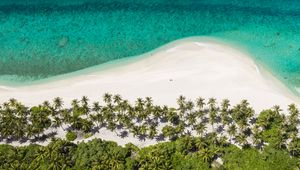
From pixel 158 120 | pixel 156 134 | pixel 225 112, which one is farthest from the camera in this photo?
pixel 158 120

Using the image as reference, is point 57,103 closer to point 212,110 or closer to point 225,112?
point 212,110

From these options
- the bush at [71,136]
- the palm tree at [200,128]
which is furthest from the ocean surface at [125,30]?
the palm tree at [200,128]

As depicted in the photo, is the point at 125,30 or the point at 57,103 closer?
the point at 57,103

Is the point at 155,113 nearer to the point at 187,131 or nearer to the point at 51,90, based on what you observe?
the point at 187,131

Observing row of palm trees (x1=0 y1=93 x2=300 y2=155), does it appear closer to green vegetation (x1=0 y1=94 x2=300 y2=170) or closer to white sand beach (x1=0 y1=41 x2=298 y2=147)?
green vegetation (x1=0 y1=94 x2=300 y2=170)

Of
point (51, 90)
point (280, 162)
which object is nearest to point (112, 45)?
point (51, 90)

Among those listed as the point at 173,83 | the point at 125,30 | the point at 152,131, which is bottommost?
the point at 152,131

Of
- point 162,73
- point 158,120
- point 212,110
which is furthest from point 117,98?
point 212,110
